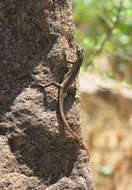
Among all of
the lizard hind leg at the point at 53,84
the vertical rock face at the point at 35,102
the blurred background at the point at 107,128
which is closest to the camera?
the vertical rock face at the point at 35,102

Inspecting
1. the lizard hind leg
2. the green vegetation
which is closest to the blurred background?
the green vegetation

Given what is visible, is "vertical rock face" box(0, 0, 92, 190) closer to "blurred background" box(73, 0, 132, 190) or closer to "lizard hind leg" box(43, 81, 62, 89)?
"lizard hind leg" box(43, 81, 62, 89)

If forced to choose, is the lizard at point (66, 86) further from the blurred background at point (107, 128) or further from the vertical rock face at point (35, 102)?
the blurred background at point (107, 128)

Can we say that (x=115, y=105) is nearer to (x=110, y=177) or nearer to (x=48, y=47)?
(x=110, y=177)

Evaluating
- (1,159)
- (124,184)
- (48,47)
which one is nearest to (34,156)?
(1,159)

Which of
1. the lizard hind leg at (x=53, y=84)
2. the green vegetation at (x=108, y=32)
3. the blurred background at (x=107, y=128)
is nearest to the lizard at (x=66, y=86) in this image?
the lizard hind leg at (x=53, y=84)

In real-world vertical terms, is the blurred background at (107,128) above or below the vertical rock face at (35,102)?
below

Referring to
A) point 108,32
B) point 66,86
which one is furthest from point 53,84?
point 108,32

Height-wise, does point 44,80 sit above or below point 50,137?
above

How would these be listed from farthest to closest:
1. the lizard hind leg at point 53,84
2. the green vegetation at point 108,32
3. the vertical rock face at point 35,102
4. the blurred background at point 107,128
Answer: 1. the blurred background at point 107,128
2. the green vegetation at point 108,32
3. the lizard hind leg at point 53,84
4. the vertical rock face at point 35,102
